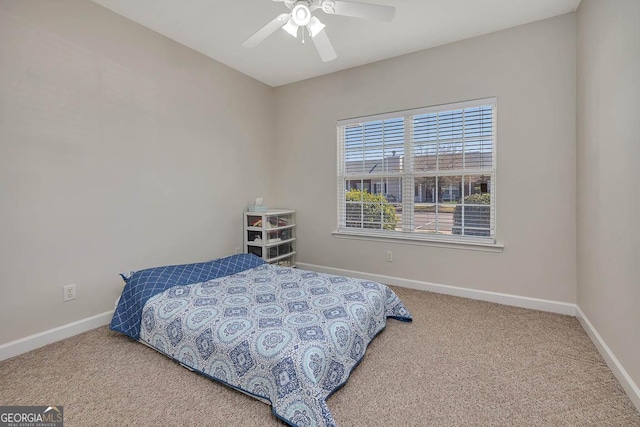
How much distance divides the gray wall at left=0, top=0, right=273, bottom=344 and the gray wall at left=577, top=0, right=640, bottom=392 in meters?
3.46

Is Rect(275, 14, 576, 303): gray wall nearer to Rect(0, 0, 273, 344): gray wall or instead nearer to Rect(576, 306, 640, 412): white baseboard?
Rect(576, 306, 640, 412): white baseboard

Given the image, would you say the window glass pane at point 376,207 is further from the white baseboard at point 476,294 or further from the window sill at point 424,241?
the white baseboard at point 476,294

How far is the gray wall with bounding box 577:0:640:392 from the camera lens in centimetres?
159

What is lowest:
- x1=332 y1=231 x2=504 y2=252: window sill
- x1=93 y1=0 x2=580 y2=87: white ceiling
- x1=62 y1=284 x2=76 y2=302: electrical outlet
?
x1=62 y1=284 x2=76 y2=302: electrical outlet

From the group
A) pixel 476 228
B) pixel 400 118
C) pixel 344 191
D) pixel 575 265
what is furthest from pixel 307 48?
pixel 575 265

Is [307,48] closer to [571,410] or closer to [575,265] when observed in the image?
[575,265]

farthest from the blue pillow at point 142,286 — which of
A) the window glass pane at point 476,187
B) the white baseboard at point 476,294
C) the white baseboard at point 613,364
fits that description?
the white baseboard at point 613,364

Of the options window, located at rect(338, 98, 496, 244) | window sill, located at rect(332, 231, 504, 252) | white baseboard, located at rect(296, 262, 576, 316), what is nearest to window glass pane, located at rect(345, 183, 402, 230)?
window, located at rect(338, 98, 496, 244)

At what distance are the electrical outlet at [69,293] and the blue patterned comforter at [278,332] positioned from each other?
72cm

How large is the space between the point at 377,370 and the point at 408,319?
802mm

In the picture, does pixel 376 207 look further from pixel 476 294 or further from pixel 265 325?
pixel 265 325

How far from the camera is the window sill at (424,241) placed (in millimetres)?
2969

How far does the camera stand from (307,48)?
317cm

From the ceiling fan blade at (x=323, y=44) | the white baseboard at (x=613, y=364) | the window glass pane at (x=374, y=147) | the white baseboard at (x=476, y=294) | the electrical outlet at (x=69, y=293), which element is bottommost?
the white baseboard at (x=613, y=364)
